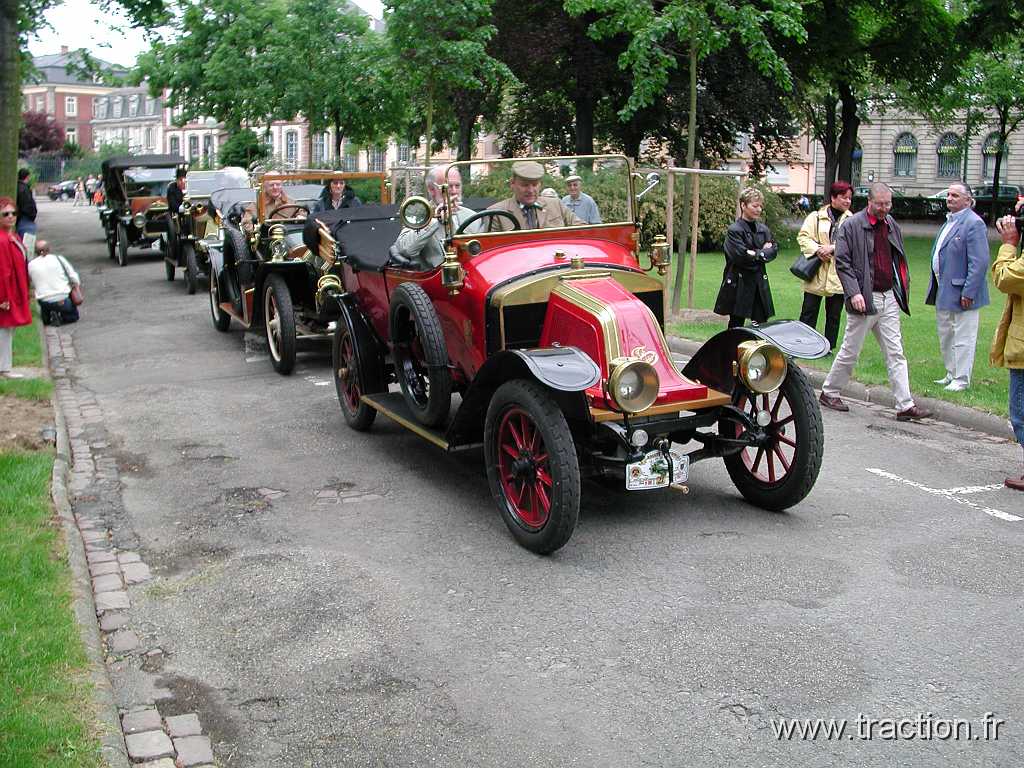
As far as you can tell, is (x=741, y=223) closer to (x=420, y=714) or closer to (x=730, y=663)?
(x=730, y=663)

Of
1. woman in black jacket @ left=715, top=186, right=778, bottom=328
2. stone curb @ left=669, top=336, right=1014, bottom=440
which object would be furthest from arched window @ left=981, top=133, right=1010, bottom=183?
stone curb @ left=669, top=336, right=1014, bottom=440

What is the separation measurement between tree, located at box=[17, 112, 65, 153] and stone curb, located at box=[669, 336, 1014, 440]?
82.9 meters

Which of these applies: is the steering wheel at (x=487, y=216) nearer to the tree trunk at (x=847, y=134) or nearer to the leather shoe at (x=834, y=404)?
the leather shoe at (x=834, y=404)

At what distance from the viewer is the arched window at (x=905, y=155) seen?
61.1 meters

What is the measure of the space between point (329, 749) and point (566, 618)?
1398 mm

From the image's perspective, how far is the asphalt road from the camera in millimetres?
4016

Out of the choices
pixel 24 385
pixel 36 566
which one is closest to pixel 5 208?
pixel 24 385

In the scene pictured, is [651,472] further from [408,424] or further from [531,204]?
[531,204]

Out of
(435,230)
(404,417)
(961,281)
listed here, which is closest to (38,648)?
(404,417)

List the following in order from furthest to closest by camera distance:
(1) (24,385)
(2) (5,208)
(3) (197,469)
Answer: (2) (5,208), (1) (24,385), (3) (197,469)

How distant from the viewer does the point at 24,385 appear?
973 centimetres

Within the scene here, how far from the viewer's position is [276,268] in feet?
36.7

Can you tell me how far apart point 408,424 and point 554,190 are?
178 centimetres

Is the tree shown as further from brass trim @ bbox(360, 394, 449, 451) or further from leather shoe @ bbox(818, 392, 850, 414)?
leather shoe @ bbox(818, 392, 850, 414)
